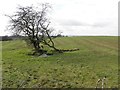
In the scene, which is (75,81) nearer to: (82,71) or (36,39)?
(82,71)

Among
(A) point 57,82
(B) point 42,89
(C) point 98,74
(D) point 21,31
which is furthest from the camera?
(D) point 21,31

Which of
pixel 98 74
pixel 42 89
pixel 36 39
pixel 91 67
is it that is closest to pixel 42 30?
pixel 36 39

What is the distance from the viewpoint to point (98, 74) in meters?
23.5

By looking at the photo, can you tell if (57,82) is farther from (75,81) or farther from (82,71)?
(82,71)

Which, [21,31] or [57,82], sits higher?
[21,31]

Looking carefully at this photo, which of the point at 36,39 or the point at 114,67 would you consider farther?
the point at 36,39

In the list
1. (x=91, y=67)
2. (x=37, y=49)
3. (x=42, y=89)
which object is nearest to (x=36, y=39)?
(x=37, y=49)

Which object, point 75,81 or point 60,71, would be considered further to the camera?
point 60,71

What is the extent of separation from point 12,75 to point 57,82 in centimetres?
507

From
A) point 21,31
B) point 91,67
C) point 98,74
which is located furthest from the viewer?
point 21,31

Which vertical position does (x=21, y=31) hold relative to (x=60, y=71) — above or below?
above

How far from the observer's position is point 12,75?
80.7ft

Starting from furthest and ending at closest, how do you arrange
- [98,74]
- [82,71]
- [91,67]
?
[91,67] → [82,71] → [98,74]

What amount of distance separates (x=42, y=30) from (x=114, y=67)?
24.1m
